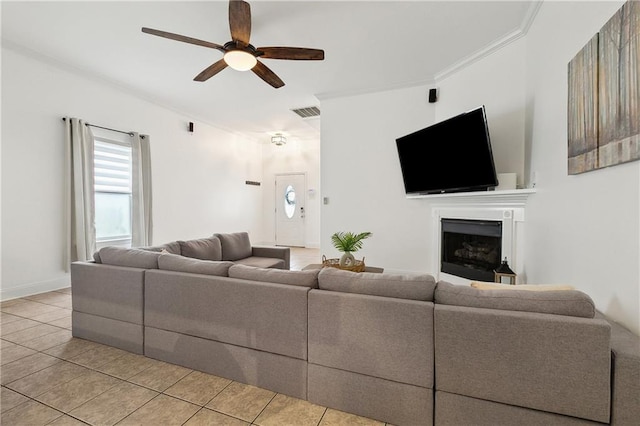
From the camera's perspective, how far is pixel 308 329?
1.57m

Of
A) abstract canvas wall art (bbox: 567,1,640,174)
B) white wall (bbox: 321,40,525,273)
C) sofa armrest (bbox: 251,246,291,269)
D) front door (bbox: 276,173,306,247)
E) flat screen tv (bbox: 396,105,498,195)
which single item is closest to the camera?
abstract canvas wall art (bbox: 567,1,640,174)

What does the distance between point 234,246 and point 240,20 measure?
2592 mm

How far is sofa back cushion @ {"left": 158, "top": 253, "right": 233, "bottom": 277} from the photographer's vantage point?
190 centimetres

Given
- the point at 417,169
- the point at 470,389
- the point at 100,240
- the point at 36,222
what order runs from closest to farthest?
the point at 470,389
the point at 36,222
the point at 417,169
the point at 100,240

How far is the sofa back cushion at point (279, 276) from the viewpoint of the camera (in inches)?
65.9

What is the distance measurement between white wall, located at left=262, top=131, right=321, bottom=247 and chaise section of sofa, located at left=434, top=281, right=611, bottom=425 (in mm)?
6023

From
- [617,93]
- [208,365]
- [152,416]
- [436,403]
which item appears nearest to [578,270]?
[617,93]

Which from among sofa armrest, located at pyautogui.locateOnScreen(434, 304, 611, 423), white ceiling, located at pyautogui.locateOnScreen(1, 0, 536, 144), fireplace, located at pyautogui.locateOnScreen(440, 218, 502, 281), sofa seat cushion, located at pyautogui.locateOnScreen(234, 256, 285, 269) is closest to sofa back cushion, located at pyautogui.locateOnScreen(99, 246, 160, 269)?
sofa seat cushion, located at pyautogui.locateOnScreen(234, 256, 285, 269)

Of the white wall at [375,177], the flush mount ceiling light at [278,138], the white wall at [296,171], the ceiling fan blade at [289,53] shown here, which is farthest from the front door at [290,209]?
the ceiling fan blade at [289,53]

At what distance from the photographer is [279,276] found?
1.74m

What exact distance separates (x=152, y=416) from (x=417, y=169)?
3.65m

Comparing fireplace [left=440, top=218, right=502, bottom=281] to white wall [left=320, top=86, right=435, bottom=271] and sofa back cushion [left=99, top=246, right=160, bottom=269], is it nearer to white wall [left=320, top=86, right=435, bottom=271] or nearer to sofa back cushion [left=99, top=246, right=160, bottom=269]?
white wall [left=320, top=86, right=435, bottom=271]

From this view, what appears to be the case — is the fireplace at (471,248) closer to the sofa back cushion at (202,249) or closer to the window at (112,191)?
the sofa back cushion at (202,249)

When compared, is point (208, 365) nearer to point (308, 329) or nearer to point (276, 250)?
point (308, 329)
